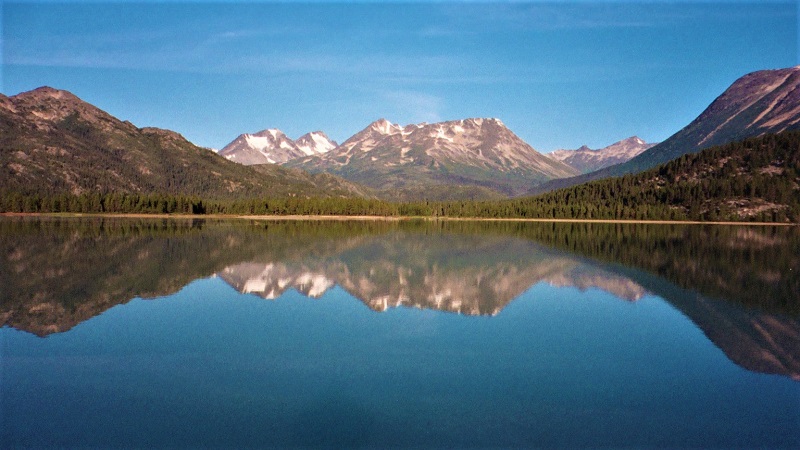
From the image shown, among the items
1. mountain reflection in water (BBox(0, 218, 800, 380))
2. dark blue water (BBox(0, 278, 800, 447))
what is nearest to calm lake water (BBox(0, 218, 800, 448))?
dark blue water (BBox(0, 278, 800, 447))

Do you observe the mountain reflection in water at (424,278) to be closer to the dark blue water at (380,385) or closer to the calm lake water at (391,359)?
the calm lake water at (391,359)

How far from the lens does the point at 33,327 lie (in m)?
32.1

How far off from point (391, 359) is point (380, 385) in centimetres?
426

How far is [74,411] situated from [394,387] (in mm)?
12762

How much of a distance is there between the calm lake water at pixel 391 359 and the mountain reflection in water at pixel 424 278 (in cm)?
37

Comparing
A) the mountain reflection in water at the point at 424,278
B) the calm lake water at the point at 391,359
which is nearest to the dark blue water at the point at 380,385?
the calm lake water at the point at 391,359

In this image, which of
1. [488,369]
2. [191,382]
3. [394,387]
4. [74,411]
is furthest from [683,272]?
[74,411]

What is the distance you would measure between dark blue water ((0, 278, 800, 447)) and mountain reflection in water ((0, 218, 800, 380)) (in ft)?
13.4

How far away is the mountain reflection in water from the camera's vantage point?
35.7 meters

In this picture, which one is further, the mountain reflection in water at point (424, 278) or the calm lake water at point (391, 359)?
the mountain reflection in water at point (424, 278)

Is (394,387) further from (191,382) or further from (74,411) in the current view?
(74,411)

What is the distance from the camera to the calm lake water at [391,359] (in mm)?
19203

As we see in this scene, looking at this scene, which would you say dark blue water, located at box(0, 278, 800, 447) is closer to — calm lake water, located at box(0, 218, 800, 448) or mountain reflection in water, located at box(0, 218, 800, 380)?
calm lake water, located at box(0, 218, 800, 448)

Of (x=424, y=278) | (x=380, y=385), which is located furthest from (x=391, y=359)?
(x=424, y=278)
